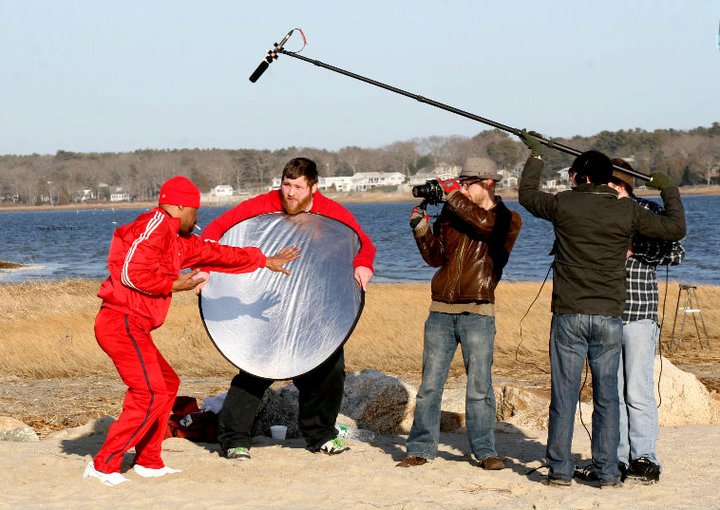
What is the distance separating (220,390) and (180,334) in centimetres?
416

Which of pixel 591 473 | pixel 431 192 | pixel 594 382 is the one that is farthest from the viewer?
pixel 431 192

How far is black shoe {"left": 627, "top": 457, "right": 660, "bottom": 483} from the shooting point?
7.08 m

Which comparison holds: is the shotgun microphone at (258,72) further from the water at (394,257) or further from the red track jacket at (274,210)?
the water at (394,257)

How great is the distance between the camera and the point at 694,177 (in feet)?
585

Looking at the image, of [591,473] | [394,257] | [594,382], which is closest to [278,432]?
[591,473]

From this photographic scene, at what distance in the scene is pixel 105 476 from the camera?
7031 mm

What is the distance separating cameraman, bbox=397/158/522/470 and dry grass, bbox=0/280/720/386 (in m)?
6.30

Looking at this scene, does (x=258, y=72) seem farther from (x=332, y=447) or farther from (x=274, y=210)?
(x=332, y=447)

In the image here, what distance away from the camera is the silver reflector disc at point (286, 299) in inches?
316

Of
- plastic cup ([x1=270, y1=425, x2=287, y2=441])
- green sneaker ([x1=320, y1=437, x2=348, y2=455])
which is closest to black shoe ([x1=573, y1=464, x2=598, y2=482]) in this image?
green sneaker ([x1=320, y1=437, x2=348, y2=455])

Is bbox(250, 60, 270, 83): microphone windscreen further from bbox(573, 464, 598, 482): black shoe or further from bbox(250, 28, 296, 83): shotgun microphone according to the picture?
bbox(573, 464, 598, 482): black shoe

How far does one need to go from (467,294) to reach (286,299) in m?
1.60

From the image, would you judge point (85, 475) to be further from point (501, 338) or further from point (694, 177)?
point (694, 177)

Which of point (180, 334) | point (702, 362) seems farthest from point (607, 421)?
point (180, 334)
